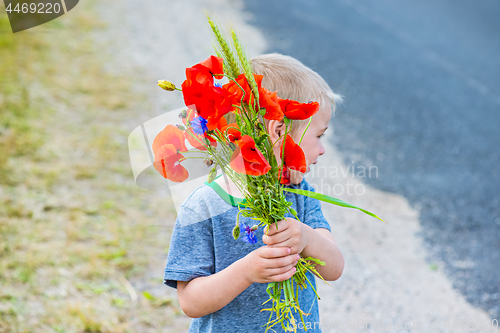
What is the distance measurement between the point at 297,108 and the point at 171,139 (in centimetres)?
31

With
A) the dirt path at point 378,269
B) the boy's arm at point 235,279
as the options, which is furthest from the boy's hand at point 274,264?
the dirt path at point 378,269

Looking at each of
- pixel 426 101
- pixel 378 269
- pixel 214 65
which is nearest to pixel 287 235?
pixel 214 65

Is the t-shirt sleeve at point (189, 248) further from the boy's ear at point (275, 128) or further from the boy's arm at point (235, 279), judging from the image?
the boy's ear at point (275, 128)

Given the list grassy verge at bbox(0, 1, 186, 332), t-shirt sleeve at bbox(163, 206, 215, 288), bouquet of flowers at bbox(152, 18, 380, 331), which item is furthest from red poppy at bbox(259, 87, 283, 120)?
grassy verge at bbox(0, 1, 186, 332)

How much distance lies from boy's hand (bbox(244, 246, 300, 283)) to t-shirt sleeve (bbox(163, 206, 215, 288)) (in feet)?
0.75

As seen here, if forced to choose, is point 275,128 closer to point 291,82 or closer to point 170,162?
point 291,82

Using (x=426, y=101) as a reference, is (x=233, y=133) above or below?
above

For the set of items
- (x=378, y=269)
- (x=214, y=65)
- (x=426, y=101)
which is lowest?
(x=378, y=269)

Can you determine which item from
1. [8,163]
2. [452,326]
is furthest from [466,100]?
[8,163]

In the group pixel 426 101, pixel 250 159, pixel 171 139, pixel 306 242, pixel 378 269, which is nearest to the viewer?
pixel 250 159

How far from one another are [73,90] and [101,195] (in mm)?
2154

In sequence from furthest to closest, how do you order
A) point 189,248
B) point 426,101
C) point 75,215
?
point 426,101 < point 75,215 < point 189,248

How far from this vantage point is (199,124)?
88 cm

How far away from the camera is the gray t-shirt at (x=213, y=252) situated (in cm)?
123
